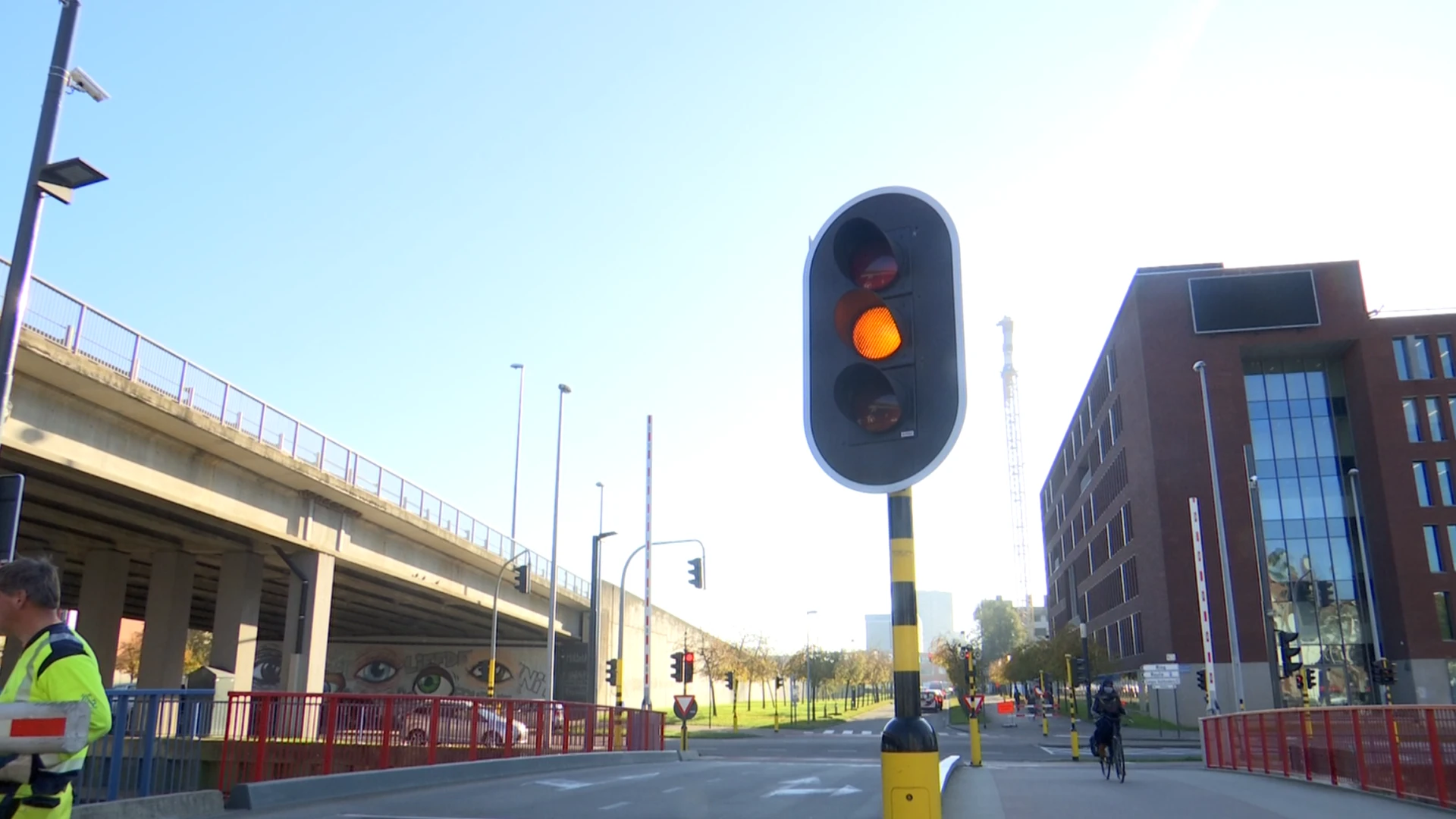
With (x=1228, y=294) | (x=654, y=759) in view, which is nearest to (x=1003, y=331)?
(x=1228, y=294)

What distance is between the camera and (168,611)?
34719 mm

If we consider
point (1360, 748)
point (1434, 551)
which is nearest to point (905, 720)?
point (1360, 748)

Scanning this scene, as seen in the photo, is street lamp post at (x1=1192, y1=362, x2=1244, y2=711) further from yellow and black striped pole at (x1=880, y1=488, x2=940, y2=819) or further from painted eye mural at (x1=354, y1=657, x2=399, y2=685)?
painted eye mural at (x1=354, y1=657, x2=399, y2=685)

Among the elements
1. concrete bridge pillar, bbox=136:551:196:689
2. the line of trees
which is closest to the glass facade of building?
the line of trees

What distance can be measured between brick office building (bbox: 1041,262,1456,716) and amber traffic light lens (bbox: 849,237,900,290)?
55913mm

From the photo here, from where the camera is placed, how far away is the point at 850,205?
453cm

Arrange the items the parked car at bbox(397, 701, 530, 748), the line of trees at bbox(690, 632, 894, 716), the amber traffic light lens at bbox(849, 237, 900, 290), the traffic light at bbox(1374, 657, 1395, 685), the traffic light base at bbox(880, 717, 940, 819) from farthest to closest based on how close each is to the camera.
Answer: the line of trees at bbox(690, 632, 894, 716), the traffic light at bbox(1374, 657, 1395, 685), the parked car at bbox(397, 701, 530, 748), the amber traffic light lens at bbox(849, 237, 900, 290), the traffic light base at bbox(880, 717, 940, 819)

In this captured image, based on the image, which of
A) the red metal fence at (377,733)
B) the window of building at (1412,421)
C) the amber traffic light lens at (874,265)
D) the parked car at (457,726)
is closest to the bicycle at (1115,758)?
the red metal fence at (377,733)

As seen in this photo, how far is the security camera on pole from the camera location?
407 centimetres

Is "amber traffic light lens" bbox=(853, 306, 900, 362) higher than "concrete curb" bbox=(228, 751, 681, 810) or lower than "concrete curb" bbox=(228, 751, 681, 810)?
higher

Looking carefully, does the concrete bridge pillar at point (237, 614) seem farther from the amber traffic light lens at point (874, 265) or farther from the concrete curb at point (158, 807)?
the amber traffic light lens at point (874, 265)

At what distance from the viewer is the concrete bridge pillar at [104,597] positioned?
115 feet

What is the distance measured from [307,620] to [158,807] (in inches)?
888

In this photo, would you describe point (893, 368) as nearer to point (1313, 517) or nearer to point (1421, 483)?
point (1313, 517)
